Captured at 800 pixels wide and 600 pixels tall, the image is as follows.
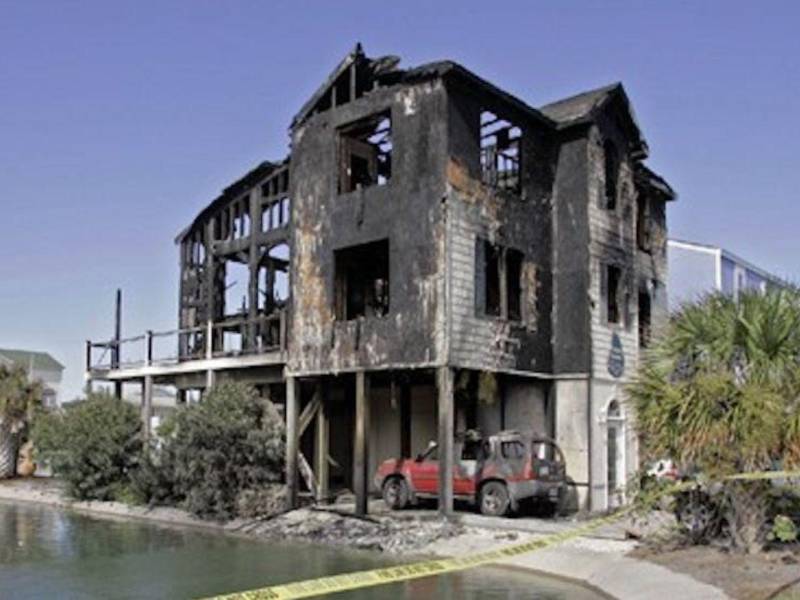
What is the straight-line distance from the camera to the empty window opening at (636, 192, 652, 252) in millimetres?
26297

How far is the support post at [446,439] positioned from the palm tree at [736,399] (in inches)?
223

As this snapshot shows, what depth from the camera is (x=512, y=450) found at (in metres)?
→ 19.8

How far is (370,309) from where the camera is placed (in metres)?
24.7

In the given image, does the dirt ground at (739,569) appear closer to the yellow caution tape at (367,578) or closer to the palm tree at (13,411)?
the yellow caution tape at (367,578)

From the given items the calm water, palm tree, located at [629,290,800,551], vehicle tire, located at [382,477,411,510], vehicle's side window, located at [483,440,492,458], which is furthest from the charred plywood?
palm tree, located at [629,290,800,551]

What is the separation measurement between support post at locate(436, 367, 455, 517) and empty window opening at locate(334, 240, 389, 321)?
3.61 meters

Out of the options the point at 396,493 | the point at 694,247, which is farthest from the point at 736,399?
the point at 694,247

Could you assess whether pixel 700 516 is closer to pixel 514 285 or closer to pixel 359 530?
pixel 359 530

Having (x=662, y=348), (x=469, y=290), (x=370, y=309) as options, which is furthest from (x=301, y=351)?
(x=662, y=348)

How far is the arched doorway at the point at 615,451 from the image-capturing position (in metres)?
22.7

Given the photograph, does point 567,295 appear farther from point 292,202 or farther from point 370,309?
point 292,202

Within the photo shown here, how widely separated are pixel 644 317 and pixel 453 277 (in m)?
8.94

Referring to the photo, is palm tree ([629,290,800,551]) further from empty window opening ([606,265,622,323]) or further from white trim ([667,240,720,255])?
white trim ([667,240,720,255])

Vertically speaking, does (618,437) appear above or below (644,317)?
below
